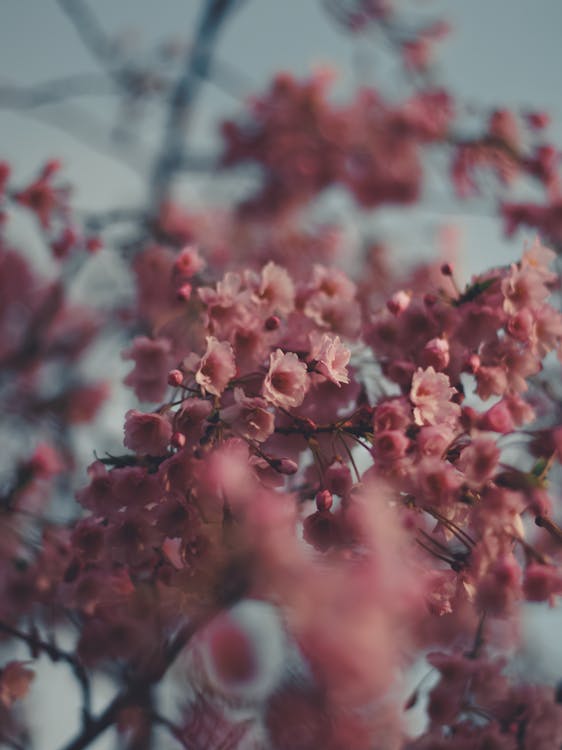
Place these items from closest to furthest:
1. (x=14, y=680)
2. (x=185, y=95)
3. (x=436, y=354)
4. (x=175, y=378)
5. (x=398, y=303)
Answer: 1. (x=175, y=378)
2. (x=436, y=354)
3. (x=398, y=303)
4. (x=14, y=680)
5. (x=185, y=95)

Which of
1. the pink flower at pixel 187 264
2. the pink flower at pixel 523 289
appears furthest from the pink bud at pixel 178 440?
the pink flower at pixel 523 289

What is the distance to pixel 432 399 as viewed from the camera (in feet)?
5.21

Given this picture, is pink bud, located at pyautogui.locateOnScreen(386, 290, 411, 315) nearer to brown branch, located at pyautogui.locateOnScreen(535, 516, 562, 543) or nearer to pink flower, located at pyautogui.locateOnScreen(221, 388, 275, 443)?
pink flower, located at pyautogui.locateOnScreen(221, 388, 275, 443)

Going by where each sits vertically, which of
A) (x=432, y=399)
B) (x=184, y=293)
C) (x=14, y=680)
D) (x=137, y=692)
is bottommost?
(x=14, y=680)

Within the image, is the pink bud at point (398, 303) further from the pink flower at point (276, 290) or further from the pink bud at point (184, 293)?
the pink bud at point (184, 293)

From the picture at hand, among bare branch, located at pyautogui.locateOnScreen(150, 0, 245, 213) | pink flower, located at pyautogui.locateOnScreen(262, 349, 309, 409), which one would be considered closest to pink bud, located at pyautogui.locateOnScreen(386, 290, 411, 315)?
pink flower, located at pyautogui.locateOnScreen(262, 349, 309, 409)

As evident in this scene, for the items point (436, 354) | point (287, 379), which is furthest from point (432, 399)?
point (287, 379)

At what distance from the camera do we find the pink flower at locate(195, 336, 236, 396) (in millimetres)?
1589

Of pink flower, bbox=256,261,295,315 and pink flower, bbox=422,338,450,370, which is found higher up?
pink flower, bbox=422,338,450,370

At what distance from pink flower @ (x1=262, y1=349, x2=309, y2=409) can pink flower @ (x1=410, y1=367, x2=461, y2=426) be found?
11.2 inches

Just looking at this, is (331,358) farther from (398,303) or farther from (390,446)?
(398,303)

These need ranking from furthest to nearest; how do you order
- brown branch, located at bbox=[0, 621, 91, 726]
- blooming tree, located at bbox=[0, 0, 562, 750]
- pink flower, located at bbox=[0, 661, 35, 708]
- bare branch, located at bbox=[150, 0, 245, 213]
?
bare branch, located at bbox=[150, 0, 245, 213]
pink flower, located at bbox=[0, 661, 35, 708]
brown branch, located at bbox=[0, 621, 91, 726]
blooming tree, located at bbox=[0, 0, 562, 750]

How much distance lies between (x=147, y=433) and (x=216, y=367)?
0.25m

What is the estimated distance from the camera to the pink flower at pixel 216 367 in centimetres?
159
